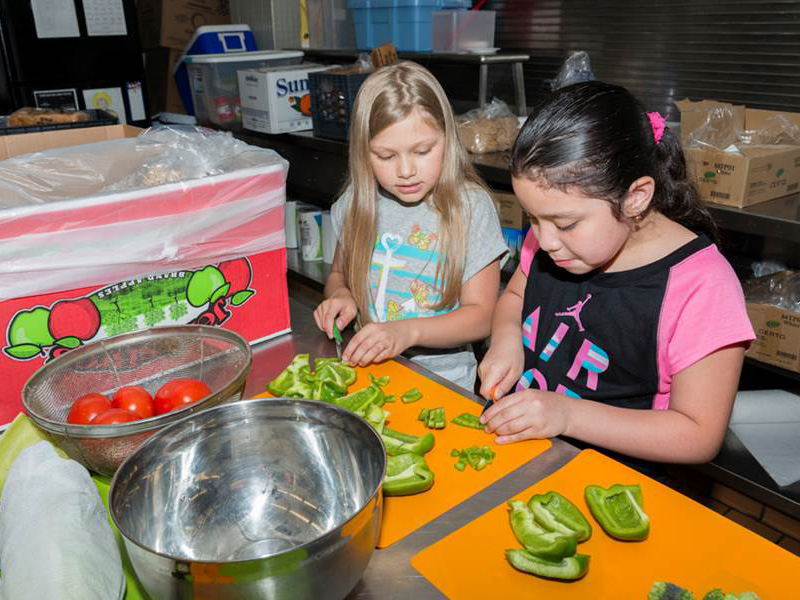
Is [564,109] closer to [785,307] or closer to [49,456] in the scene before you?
[49,456]

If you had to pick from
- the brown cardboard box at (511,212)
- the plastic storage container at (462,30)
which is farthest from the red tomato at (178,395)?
the plastic storage container at (462,30)

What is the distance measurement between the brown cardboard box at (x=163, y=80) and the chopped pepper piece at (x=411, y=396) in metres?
3.37

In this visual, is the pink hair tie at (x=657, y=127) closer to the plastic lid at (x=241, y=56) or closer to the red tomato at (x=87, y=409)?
the red tomato at (x=87, y=409)

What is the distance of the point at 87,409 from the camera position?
0.86m

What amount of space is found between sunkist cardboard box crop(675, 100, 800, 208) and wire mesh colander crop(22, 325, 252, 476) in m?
1.16

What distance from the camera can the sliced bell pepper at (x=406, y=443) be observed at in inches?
33.4

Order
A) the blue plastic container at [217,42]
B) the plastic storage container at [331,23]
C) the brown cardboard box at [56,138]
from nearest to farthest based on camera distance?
1. the brown cardboard box at [56,138]
2. the plastic storage container at [331,23]
3. the blue plastic container at [217,42]

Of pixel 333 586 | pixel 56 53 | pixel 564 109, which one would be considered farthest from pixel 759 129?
pixel 56 53

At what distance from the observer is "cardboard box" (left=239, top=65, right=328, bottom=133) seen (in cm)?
276

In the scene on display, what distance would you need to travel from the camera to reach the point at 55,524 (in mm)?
637

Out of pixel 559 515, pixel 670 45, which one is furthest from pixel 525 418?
pixel 670 45

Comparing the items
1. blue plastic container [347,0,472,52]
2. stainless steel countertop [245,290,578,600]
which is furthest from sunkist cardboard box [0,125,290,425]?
blue plastic container [347,0,472,52]

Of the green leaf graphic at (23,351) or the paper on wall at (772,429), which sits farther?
the paper on wall at (772,429)

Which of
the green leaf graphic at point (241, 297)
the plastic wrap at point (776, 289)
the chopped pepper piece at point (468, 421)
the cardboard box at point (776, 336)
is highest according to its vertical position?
the green leaf graphic at point (241, 297)
